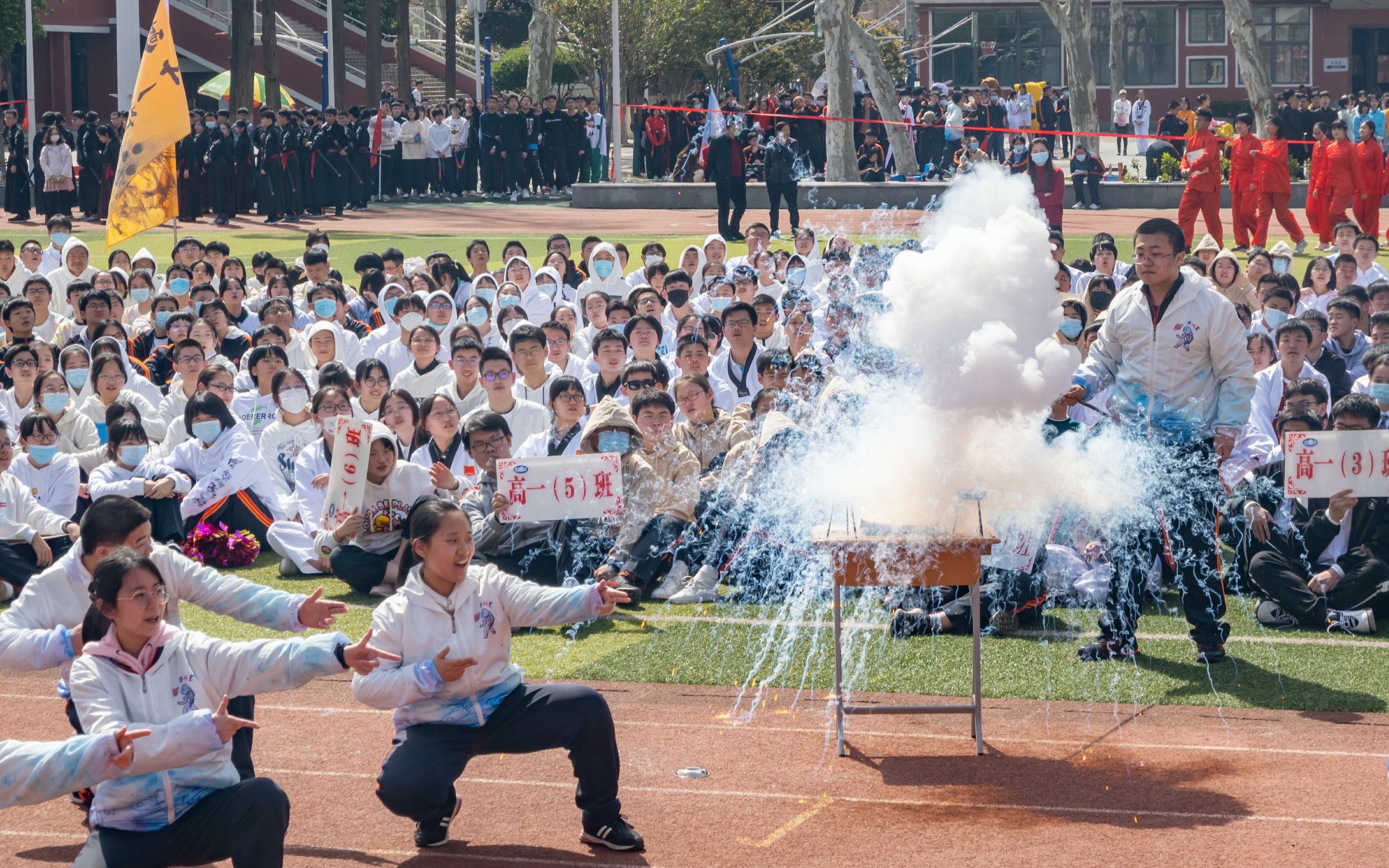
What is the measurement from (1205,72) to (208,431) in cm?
4619

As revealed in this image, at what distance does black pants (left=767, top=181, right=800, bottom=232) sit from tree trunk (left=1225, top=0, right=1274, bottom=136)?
1201cm

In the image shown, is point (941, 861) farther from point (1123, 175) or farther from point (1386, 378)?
point (1123, 175)

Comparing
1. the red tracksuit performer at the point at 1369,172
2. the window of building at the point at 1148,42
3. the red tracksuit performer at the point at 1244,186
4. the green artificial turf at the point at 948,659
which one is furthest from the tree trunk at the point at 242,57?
the window of building at the point at 1148,42

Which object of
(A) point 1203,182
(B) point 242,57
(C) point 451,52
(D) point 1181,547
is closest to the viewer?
(D) point 1181,547

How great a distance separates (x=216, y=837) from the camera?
5004 mm

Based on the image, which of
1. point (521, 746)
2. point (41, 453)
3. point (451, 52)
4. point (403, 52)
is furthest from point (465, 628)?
point (451, 52)

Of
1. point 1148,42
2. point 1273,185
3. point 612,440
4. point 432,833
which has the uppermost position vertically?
point 1148,42

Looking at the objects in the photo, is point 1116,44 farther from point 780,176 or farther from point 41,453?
point 41,453

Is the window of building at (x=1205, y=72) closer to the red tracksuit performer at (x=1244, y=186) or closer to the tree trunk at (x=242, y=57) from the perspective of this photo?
the tree trunk at (x=242, y=57)

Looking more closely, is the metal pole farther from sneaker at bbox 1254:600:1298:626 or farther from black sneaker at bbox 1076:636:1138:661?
black sneaker at bbox 1076:636:1138:661

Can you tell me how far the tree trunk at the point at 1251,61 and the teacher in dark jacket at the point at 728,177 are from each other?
12.9 meters

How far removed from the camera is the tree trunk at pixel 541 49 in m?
39.0

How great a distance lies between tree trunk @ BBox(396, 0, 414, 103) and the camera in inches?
1622

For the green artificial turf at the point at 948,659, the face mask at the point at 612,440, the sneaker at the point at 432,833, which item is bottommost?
the sneaker at the point at 432,833
